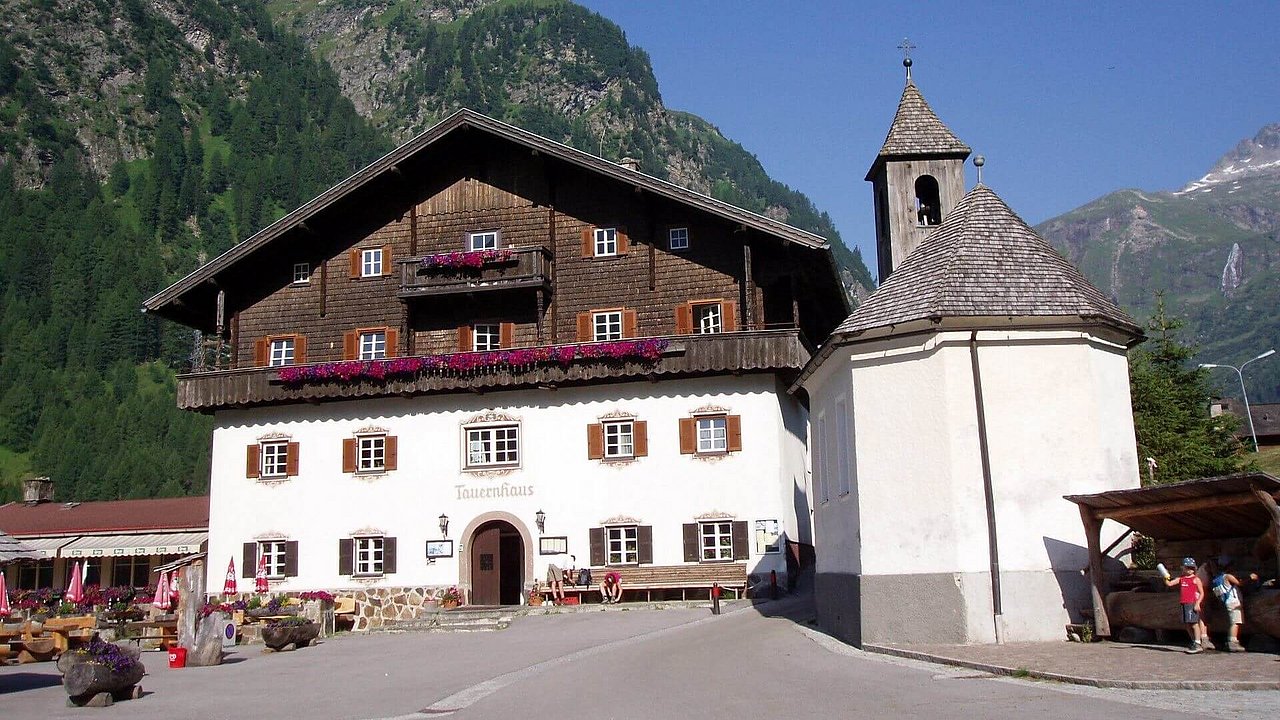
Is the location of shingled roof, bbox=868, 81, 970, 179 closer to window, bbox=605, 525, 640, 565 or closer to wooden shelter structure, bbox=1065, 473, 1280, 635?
window, bbox=605, 525, 640, 565

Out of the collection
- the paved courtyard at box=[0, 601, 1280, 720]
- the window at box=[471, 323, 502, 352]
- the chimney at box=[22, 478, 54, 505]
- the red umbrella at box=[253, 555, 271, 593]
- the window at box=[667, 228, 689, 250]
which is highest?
the window at box=[667, 228, 689, 250]

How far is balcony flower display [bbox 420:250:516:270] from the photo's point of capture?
35.4 metres

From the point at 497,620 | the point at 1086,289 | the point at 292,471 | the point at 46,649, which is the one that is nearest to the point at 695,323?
the point at 497,620

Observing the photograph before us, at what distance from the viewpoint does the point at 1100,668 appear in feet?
47.5

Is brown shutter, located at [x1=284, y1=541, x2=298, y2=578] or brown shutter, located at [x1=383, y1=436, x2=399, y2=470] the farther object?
brown shutter, located at [x1=284, y1=541, x2=298, y2=578]

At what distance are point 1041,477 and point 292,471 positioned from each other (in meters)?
24.2

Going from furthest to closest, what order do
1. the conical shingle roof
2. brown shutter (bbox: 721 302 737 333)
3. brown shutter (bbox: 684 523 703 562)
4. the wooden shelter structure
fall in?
brown shutter (bbox: 721 302 737 333), brown shutter (bbox: 684 523 703 562), the conical shingle roof, the wooden shelter structure

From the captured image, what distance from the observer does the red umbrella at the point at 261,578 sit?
109 ft

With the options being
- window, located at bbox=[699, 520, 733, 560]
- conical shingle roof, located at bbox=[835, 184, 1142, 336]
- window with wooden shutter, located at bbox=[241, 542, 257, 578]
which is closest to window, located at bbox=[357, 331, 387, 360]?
window with wooden shutter, located at bbox=[241, 542, 257, 578]

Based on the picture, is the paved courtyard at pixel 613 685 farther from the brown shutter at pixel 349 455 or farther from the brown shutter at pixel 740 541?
the brown shutter at pixel 349 455

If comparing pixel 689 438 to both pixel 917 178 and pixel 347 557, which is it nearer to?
pixel 917 178

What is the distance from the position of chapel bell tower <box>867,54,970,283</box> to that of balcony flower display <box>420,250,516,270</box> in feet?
36.0

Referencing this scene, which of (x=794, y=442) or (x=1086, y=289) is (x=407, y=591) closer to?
(x=794, y=442)

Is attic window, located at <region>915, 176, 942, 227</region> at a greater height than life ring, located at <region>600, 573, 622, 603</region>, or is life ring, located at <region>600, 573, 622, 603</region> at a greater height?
attic window, located at <region>915, 176, 942, 227</region>
